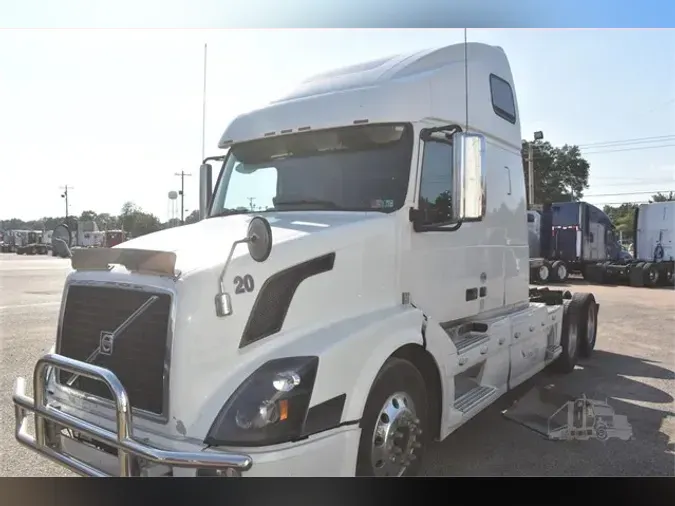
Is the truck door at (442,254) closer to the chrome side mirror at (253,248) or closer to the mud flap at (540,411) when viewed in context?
the mud flap at (540,411)

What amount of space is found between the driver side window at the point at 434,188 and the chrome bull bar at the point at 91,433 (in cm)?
198

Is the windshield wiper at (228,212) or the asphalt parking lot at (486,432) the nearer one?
the asphalt parking lot at (486,432)

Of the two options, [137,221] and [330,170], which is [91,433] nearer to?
[137,221]

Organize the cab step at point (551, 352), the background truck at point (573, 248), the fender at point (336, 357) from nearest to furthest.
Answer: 1. the fender at point (336, 357)
2. the cab step at point (551, 352)
3. the background truck at point (573, 248)

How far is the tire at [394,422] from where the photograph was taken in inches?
113

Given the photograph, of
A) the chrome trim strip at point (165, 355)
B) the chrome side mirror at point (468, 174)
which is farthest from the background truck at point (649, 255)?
the chrome trim strip at point (165, 355)

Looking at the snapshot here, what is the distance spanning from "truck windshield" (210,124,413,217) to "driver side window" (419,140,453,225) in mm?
168

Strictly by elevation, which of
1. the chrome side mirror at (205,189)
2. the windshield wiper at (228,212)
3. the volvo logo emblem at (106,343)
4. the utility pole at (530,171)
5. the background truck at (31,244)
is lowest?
the volvo logo emblem at (106,343)

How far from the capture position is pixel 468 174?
3150 millimetres

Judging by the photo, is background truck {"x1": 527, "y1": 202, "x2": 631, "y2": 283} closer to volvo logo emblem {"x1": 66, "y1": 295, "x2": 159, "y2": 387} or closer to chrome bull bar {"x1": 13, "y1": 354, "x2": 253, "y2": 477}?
volvo logo emblem {"x1": 66, "y1": 295, "x2": 159, "y2": 387}

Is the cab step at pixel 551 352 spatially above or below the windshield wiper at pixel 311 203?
below

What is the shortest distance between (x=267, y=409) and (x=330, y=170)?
68.3 inches

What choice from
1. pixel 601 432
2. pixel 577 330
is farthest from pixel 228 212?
pixel 577 330

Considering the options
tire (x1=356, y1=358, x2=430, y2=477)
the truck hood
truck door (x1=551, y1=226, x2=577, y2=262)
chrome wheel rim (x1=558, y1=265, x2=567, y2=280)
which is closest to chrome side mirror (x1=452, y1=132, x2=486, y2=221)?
the truck hood
